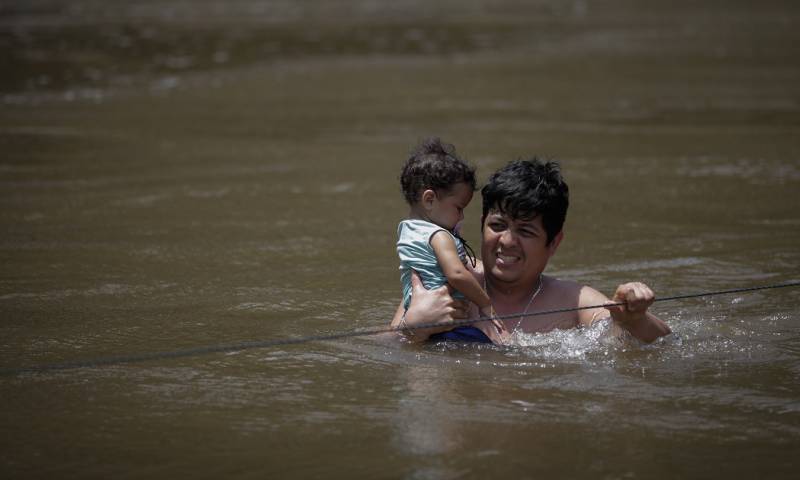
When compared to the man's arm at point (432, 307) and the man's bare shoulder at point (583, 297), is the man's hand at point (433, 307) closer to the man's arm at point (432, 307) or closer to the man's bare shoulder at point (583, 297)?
the man's arm at point (432, 307)

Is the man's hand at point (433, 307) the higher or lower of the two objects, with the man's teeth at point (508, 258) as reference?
lower

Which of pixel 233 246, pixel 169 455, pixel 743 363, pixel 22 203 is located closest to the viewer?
pixel 169 455

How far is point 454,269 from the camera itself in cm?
452

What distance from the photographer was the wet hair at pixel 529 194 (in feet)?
15.2

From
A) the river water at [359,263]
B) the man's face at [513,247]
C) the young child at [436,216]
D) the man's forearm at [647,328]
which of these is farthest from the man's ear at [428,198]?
the man's forearm at [647,328]

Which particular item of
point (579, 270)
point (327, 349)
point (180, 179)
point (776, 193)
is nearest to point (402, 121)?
point (180, 179)

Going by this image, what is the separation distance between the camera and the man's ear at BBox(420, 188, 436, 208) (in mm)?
4668

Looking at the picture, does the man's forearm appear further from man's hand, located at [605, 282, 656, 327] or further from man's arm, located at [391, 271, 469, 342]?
man's arm, located at [391, 271, 469, 342]

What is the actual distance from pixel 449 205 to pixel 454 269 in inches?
12.9

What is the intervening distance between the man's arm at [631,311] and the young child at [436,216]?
0.46 metres

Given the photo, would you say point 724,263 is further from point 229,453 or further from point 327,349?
point 229,453

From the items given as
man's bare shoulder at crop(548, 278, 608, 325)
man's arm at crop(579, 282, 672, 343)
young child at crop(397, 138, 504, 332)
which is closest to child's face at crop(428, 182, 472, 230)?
young child at crop(397, 138, 504, 332)

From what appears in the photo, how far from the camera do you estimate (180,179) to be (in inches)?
356

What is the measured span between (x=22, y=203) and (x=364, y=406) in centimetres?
484
